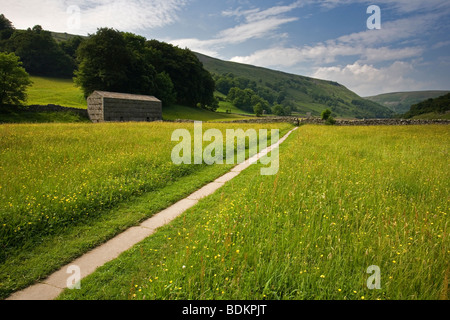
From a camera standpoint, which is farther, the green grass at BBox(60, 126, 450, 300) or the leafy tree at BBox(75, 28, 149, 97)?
the leafy tree at BBox(75, 28, 149, 97)

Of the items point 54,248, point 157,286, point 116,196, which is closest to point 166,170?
point 116,196

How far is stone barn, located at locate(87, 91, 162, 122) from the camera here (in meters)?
36.8

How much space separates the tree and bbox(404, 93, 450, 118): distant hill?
147 meters

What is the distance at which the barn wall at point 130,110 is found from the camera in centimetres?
3724

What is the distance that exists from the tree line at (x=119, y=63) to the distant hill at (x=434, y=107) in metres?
109

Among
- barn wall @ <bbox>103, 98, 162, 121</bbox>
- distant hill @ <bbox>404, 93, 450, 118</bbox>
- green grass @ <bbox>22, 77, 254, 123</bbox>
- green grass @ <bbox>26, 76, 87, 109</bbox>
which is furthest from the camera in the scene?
distant hill @ <bbox>404, 93, 450, 118</bbox>

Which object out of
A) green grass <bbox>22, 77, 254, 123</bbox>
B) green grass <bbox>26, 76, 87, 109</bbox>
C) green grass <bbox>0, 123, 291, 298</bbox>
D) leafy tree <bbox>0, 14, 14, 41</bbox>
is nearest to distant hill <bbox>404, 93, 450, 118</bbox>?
green grass <bbox>22, 77, 254, 123</bbox>

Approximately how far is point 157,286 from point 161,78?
6187 centimetres

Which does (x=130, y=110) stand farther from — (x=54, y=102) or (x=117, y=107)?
(x=54, y=102)

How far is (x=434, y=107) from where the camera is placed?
11312cm

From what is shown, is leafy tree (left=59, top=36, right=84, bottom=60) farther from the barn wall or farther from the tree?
the barn wall
